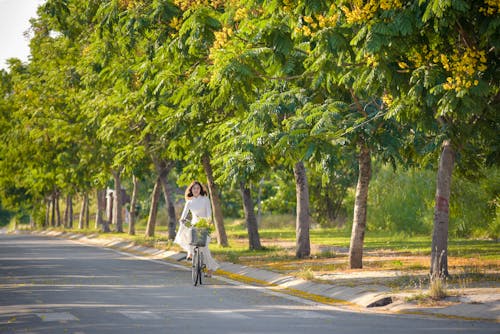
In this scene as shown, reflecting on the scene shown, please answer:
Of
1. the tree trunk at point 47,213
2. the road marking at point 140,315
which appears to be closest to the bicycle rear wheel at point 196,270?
the road marking at point 140,315

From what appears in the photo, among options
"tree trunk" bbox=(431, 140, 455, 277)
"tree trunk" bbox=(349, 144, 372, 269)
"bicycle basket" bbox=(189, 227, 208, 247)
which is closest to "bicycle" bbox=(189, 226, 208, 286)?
"bicycle basket" bbox=(189, 227, 208, 247)

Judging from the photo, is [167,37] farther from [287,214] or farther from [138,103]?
[287,214]

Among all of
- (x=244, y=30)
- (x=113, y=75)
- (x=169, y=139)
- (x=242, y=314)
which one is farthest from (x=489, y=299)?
(x=113, y=75)

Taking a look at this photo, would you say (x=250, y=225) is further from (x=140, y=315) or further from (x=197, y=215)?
(x=140, y=315)

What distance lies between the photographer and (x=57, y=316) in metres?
13.5

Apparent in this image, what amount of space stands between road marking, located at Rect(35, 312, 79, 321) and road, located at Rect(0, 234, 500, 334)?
0.6 inches

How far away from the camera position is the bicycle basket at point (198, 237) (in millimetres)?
20125

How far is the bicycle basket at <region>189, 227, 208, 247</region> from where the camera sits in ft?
66.0

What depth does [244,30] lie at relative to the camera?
1772cm

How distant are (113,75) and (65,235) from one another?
3563 centimetres

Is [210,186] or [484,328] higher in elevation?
[210,186]

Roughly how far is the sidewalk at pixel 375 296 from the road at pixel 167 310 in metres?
0.59

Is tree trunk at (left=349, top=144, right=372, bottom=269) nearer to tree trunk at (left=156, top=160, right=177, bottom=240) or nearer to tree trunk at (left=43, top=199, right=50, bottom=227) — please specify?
tree trunk at (left=156, top=160, right=177, bottom=240)

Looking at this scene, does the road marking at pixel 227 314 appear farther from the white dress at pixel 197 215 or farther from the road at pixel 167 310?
the white dress at pixel 197 215
